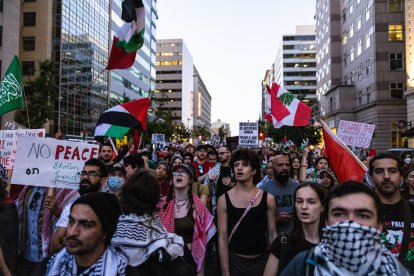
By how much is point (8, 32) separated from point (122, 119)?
36954 millimetres

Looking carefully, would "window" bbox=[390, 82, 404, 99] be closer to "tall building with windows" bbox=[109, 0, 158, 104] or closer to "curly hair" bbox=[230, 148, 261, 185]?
"tall building with windows" bbox=[109, 0, 158, 104]

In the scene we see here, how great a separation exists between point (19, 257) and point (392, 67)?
164 feet

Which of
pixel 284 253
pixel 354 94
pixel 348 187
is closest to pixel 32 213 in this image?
pixel 284 253

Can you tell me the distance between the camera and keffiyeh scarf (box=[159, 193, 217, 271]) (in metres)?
4.76

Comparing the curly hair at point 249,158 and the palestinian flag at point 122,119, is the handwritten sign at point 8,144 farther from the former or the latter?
the curly hair at point 249,158

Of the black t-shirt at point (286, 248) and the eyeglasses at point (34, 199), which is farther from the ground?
the eyeglasses at point (34, 199)

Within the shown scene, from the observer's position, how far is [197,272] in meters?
4.75

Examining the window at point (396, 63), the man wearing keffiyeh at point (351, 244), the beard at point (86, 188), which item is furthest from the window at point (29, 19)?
the man wearing keffiyeh at point (351, 244)

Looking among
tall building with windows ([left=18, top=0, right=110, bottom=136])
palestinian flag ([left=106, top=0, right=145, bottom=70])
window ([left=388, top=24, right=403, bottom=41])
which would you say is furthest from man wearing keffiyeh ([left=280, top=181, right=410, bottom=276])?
window ([left=388, top=24, right=403, bottom=41])

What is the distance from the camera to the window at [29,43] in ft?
171

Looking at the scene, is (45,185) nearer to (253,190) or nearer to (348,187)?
(253,190)

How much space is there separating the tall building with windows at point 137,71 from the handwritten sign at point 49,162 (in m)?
54.1

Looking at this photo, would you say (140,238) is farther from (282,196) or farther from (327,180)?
(327,180)

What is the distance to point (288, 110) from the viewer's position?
34.9ft
